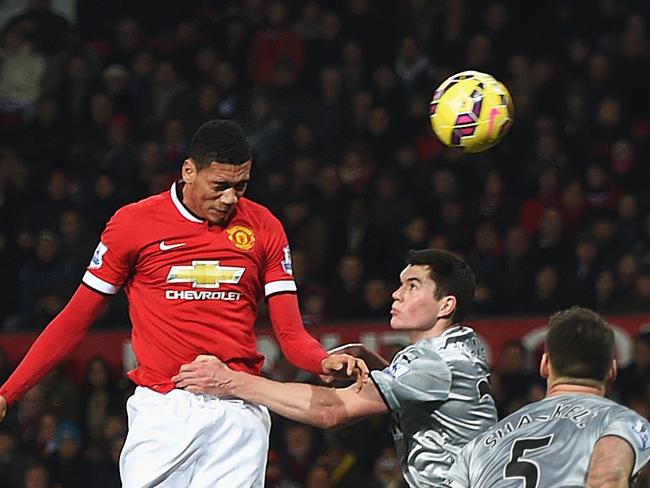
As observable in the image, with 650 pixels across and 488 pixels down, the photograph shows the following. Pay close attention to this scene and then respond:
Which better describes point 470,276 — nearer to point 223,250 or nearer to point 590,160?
point 223,250

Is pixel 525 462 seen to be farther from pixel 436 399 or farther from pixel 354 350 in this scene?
pixel 354 350

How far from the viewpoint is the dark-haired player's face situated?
5652 mm

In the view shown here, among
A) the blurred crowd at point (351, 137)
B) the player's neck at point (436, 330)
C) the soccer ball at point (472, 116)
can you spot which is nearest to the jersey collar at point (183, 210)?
the player's neck at point (436, 330)

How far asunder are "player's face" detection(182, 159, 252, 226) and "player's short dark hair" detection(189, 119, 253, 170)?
2 centimetres

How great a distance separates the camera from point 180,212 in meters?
5.69

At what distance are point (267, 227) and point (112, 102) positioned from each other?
8.03 metres

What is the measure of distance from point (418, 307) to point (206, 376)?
35.3 inches

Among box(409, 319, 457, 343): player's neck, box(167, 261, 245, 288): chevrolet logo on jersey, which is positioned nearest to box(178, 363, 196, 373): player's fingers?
box(167, 261, 245, 288): chevrolet logo on jersey

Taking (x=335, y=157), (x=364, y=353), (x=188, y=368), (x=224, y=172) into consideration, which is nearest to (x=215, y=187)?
(x=224, y=172)

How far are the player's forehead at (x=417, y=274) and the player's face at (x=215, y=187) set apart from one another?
0.75m

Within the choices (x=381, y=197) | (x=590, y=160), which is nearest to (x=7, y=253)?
(x=381, y=197)

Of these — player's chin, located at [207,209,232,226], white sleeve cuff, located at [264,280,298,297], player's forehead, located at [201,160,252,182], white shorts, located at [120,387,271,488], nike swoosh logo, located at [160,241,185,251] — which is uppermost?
player's forehead, located at [201,160,252,182]

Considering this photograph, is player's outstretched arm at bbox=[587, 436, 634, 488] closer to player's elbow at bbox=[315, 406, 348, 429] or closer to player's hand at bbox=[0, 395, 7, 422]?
player's elbow at bbox=[315, 406, 348, 429]

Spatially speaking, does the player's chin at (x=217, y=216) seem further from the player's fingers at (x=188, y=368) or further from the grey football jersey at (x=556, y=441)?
the grey football jersey at (x=556, y=441)
